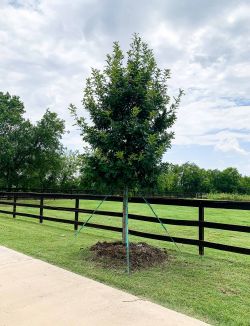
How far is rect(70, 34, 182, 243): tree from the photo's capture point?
6.59m

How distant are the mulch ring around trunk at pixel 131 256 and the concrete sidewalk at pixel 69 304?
102 cm

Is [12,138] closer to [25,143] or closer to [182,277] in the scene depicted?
[25,143]

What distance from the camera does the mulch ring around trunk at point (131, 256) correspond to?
20.5ft

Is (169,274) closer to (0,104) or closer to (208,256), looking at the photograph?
(208,256)

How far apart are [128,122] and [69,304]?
3.49 metres

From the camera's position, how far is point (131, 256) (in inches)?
255

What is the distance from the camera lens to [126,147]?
6770 mm

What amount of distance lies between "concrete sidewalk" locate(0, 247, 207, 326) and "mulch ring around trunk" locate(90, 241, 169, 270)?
1019mm

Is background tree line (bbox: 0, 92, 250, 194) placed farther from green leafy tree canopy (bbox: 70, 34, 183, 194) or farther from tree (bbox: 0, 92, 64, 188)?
green leafy tree canopy (bbox: 70, 34, 183, 194)

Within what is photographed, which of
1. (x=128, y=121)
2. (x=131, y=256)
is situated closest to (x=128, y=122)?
(x=128, y=121)

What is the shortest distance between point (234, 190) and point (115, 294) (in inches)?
4185

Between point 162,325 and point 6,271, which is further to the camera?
point 6,271

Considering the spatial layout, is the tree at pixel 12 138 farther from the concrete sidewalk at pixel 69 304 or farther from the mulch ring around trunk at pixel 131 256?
the concrete sidewalk at pixel 69 304

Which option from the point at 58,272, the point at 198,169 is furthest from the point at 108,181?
the point at 198,169
